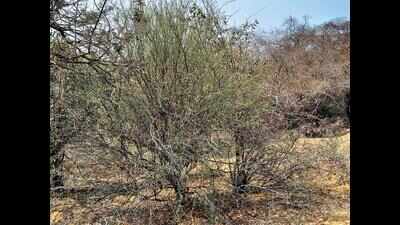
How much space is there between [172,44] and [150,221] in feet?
2.82

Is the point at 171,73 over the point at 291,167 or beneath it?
over

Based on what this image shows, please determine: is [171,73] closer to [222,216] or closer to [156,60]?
[156,60]

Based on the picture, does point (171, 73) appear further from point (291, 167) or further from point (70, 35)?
point (291, 167)

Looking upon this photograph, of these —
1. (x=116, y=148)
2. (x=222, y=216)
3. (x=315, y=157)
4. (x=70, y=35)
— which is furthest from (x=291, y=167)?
(x=70, y=35)

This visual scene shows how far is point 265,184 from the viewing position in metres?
1.89

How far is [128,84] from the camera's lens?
1802 mm
